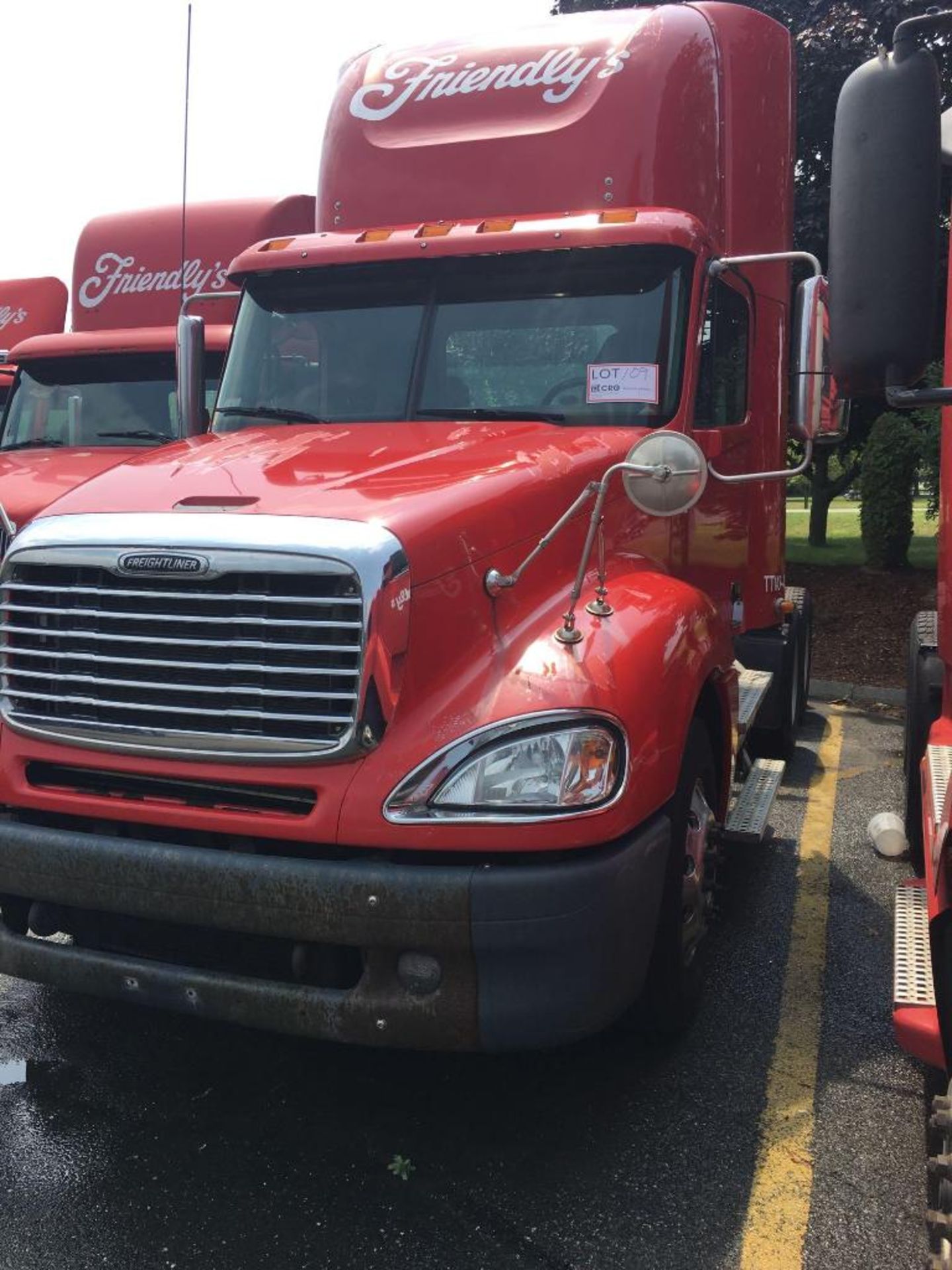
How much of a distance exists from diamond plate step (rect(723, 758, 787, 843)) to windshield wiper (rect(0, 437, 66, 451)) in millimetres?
5310

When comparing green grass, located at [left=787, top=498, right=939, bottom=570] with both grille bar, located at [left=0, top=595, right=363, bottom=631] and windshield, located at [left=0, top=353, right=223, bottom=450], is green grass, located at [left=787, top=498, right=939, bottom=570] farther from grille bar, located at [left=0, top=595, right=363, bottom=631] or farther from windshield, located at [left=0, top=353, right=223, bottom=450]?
grille bar, located at [left=0, top=595, right=363, bottom=631]

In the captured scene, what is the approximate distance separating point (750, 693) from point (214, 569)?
3.35 metres

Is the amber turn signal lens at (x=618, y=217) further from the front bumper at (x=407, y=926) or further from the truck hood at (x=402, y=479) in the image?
the front bumper at (x=407, y=926)

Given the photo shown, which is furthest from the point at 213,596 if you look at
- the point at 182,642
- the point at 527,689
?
the point at 527,689

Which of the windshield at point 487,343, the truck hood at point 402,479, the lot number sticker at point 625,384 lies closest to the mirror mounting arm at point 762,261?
the windshield at point 487,343

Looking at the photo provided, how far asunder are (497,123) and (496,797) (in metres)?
3.63

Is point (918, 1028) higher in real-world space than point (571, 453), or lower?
lower

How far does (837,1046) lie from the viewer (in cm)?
376

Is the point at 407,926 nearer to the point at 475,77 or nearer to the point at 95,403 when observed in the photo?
the point at 475,77

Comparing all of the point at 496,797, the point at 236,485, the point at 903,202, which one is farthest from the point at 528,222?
the point at 496,797

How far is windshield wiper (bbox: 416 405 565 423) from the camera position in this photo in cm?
426

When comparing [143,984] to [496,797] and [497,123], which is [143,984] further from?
[497,123]

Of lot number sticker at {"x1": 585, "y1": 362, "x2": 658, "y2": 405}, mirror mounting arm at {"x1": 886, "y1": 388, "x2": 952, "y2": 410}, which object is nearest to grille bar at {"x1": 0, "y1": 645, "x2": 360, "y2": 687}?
mirror mounting arm at {"x1": 886, "y1": 388, "x2": 952, "y2": 410}

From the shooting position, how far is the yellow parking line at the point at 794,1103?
280cm
